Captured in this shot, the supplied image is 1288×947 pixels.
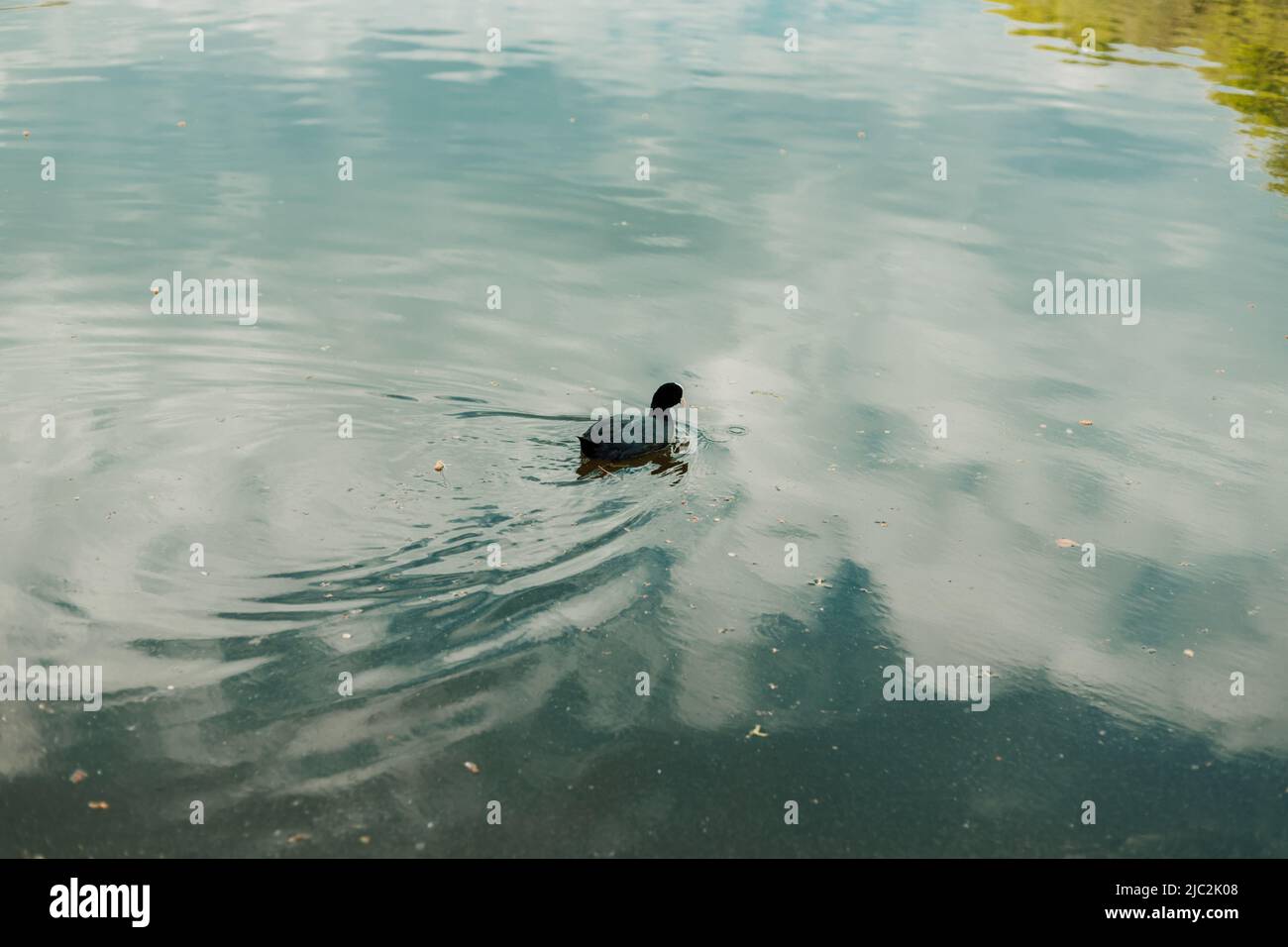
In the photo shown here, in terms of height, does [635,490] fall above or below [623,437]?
below

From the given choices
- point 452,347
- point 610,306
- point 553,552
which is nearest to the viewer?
point 553,552

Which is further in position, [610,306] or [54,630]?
[610,306]

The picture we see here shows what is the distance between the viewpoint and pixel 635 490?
841 cm

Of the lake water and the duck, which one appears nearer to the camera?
the lake water

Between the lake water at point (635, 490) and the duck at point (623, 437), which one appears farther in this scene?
the duck at point (623, 437)

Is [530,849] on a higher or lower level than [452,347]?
lower

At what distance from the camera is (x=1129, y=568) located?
7.75 meters

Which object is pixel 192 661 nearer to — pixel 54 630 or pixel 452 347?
pixel 54 630

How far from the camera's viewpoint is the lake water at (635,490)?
5.78m

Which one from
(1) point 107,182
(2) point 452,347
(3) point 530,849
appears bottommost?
(3) point 530,849

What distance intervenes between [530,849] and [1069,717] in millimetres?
3011

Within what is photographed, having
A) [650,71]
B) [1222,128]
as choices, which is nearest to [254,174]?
[650,71]

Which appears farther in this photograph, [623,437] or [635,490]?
[623,437]

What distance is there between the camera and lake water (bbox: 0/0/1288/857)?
227 inches
